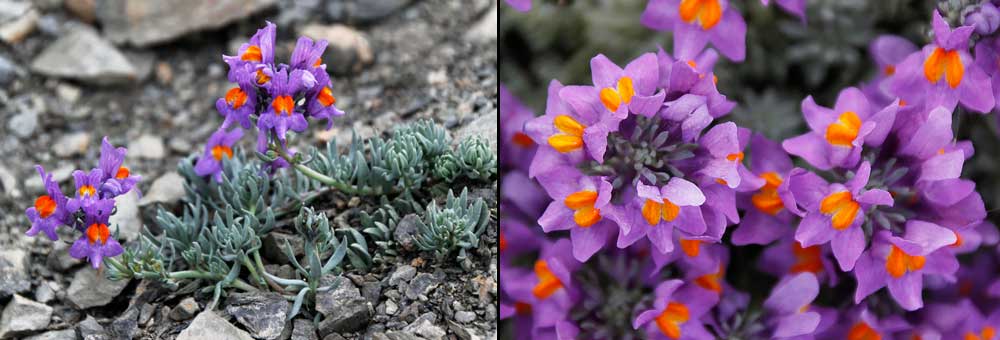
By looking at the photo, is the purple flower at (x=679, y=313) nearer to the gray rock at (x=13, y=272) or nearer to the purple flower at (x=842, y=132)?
the purple flower at (x=842, y=132)

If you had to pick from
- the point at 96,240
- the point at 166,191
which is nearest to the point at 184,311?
the point at 96,240

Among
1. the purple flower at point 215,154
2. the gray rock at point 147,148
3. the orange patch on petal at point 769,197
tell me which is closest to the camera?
the orange patch on petal at point 769,197

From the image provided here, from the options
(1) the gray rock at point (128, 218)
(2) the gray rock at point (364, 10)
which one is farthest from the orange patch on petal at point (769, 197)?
(2) the gray rock at point (364, 10)

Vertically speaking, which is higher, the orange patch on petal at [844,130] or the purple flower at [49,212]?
the orange patch on petal at [844,130]

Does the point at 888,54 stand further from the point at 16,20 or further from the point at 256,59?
the point at 16,20

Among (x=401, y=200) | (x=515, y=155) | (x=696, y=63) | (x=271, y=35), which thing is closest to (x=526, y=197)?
(x=515, y=155)

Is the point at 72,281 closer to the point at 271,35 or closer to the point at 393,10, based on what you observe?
the point at 271,35

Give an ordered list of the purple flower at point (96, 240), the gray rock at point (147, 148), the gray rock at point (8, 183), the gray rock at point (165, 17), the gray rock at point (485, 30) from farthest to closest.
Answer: the gray rock at point (165, 17) → the gray rock at point (485, 30) → the gray rock at point (147, 148) → the gray rock at point (8, 183) → the purple flower at point (96, 240)
